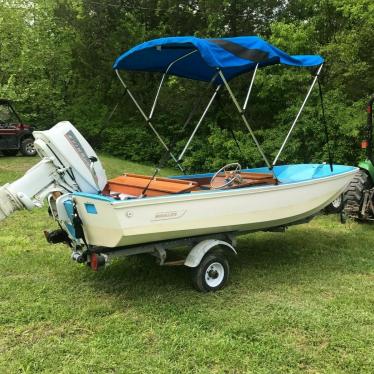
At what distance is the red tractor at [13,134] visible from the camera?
15.3 m

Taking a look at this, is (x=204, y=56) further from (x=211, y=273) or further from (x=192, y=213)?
(x=211, y=273)

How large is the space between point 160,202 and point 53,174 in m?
1.18

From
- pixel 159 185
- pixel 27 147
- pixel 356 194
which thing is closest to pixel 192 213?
pixel 159 185

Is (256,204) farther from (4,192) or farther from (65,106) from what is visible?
(65,106)

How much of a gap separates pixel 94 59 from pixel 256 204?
17.2 meters

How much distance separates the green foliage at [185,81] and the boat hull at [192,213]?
198cm

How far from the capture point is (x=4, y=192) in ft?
14.9

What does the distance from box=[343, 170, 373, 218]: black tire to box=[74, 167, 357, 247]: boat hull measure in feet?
6.88

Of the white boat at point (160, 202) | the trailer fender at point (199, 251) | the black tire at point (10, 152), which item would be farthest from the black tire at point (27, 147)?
the trailer fender at point (199, 251)

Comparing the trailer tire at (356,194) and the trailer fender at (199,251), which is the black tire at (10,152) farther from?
the trailer fender at (199,251)

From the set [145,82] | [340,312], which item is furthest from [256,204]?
[145,82]

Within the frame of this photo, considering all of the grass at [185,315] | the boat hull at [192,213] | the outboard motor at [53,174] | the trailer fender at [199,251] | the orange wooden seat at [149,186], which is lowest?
the grass at [185,315]

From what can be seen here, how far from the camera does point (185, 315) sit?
4.30m

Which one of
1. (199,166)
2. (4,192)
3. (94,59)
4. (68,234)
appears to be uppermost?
(94,59)
